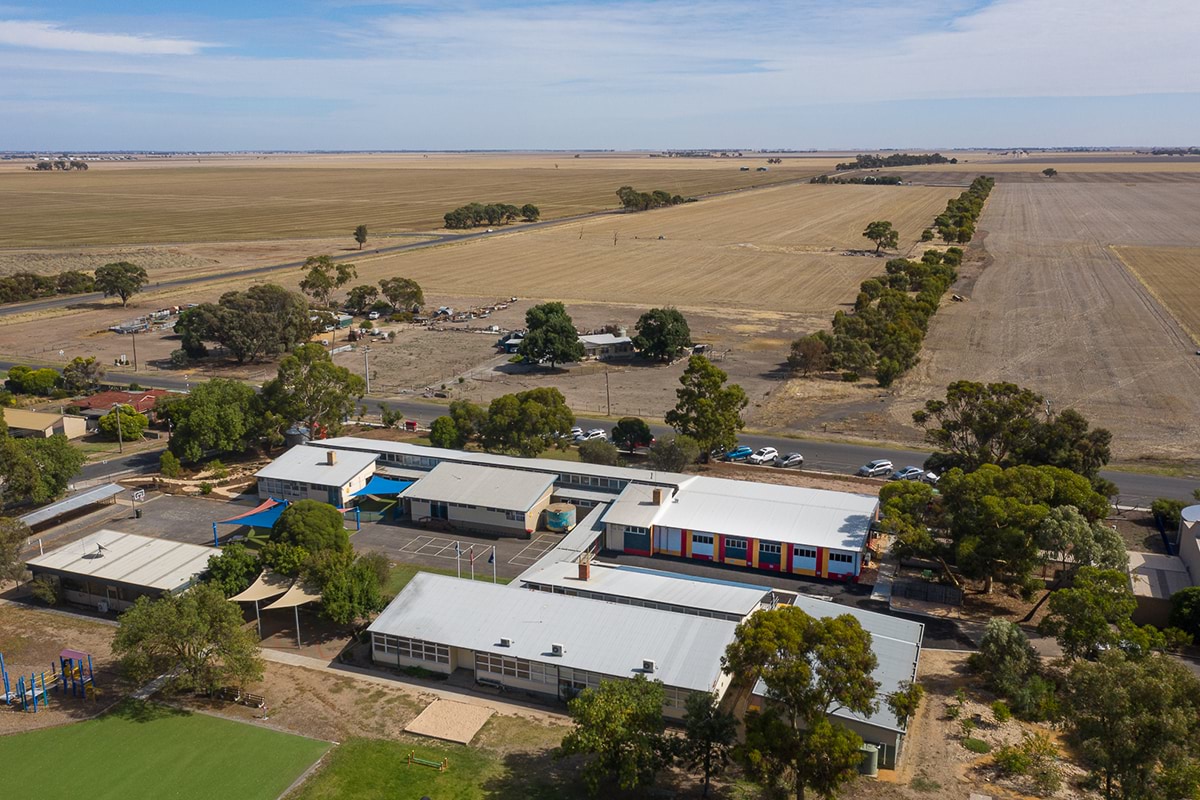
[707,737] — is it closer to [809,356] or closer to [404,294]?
[809,356]

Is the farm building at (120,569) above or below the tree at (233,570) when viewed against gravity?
below

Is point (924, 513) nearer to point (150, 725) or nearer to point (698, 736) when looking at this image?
point (698, 736)

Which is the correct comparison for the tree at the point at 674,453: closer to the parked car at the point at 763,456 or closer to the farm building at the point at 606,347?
the parked car at the point at 763,456

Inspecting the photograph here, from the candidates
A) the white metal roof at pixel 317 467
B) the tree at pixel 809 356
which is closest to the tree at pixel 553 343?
the tree at pixel 809 356

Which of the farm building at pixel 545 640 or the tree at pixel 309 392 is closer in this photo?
the farm building at pixel 545 640

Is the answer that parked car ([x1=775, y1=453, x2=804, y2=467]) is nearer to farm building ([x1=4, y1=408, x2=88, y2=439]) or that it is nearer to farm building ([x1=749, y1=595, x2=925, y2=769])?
farm building ([x1=749, y1=595, x2=925, y2=769])

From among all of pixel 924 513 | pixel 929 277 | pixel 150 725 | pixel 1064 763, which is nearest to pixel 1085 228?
pixel 929 277

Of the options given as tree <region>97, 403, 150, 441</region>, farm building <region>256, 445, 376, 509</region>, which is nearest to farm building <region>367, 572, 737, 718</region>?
farm building <region>256, 445, 376, 509</region>
